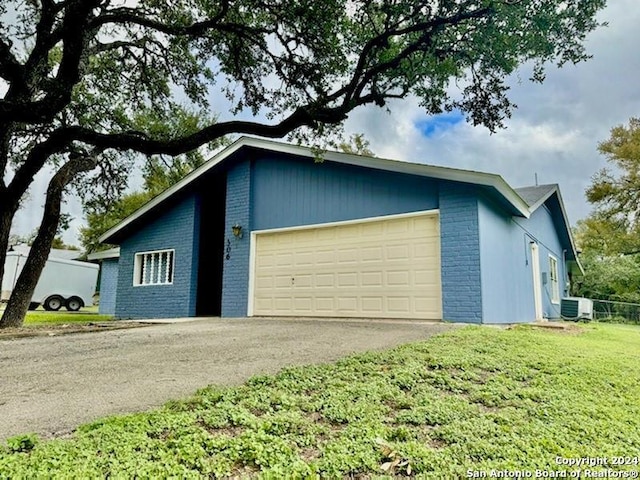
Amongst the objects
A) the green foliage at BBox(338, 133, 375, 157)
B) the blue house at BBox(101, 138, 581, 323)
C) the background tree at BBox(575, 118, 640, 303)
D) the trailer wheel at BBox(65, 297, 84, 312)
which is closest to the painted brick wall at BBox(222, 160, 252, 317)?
the blue house at BBox(101, 138, 581, 323)

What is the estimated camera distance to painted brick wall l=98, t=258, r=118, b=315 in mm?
18144

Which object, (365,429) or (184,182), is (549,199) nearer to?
(184,182)

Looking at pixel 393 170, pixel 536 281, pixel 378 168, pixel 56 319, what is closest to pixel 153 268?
pixel 56 319

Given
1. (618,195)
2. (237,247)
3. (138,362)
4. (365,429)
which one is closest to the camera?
(365,429)

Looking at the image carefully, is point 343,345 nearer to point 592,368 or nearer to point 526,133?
point 592,368

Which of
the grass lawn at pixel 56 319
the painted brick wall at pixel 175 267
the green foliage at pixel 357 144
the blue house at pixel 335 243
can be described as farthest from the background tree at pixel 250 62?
the green foliage at pixel 357 144

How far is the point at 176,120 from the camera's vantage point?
40.4 feet

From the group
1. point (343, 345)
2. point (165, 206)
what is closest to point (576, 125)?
point (165, 206)

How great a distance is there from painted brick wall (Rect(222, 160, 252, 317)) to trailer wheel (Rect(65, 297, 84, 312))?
13447 millimetres

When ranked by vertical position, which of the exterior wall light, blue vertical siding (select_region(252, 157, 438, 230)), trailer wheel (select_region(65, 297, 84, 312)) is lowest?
trailer wheel (select_region(65, 297, 84, 312))

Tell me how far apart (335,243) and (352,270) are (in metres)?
0.76

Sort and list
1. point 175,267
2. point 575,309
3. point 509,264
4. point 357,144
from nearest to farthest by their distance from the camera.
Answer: point 509,264
point 175,267
point 575,309
point 357,144

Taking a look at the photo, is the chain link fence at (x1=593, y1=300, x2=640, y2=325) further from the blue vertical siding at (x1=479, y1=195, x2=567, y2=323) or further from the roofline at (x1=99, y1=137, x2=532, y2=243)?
the roofline at (x1=99, y1=137, x2=532, y2=243)

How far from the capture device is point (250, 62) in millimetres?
8961
